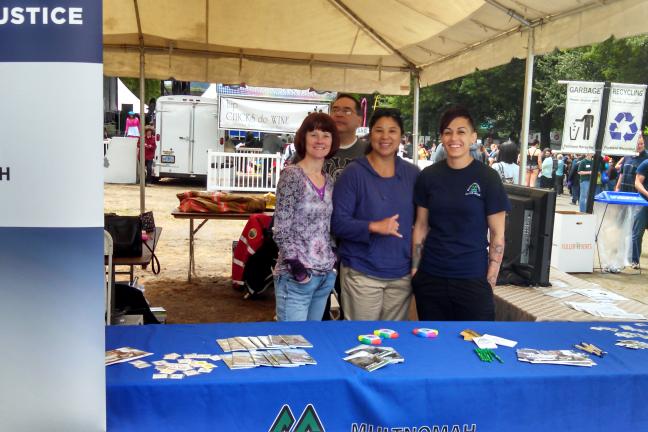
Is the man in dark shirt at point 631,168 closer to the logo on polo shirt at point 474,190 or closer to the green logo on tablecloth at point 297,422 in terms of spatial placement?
the logo on polo shirt at point 474,190

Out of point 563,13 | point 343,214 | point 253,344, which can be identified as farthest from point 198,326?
point 563,13

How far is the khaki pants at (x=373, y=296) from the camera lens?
2.78 metres

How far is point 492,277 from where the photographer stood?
270 cm

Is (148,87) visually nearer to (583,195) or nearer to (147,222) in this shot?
(583,195)

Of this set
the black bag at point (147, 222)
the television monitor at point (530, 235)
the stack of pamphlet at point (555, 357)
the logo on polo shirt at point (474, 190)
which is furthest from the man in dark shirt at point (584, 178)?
the stack of pamphlet at point (555, 357)

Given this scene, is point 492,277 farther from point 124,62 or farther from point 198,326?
point 124,62

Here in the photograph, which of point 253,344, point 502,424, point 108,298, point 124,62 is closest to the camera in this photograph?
point 502,424

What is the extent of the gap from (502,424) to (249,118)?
1169 cm

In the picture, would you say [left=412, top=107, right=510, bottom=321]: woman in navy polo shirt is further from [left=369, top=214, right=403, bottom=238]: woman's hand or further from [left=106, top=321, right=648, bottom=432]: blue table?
[left=106, top=321, right=648, bottom=432]: blue table

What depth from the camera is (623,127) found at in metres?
8.42

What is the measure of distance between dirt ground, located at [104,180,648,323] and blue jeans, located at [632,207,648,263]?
30 centimetres

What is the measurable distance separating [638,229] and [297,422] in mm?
7812

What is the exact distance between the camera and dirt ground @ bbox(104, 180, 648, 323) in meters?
5.43

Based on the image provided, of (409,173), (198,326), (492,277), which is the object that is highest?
(409,173)
